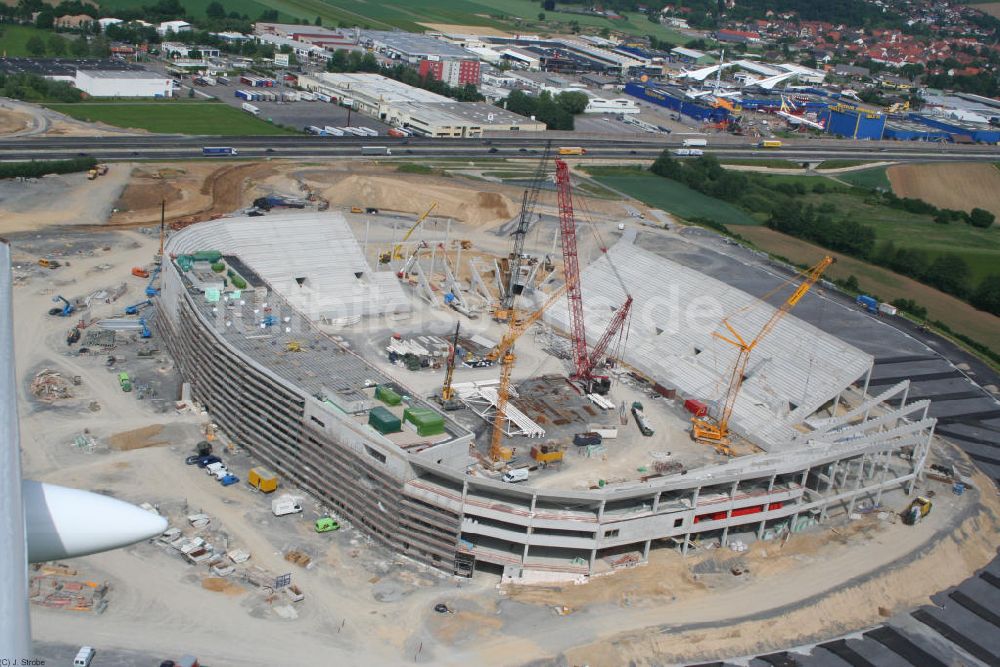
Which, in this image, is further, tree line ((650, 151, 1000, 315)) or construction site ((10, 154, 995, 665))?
tree line ((650, 151, 1000, 315))

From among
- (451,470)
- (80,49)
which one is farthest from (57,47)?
(451,470)

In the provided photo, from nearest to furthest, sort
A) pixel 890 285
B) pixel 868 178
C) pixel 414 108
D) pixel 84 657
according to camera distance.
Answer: pixel 84 657 → pixel 890 285 → pixel 414 108 → pixel 868 178

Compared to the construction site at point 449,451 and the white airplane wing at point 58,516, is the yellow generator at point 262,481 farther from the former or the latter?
the white airplane wing at point 58,516

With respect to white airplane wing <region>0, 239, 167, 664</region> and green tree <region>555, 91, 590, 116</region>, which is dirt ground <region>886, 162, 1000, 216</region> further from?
white airplane wing <region>0, 239, 167, 664</region>

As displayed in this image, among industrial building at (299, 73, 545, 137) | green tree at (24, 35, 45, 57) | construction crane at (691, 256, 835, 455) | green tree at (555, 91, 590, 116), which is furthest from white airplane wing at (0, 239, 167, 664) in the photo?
green tree at (24, 35, 45, 57)

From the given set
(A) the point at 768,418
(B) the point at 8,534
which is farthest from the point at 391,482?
(B) the point at 8,534

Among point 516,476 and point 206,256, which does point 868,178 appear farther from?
point 516,476

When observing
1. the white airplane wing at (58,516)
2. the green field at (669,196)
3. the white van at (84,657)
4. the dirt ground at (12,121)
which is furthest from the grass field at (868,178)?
the white airplane wing at (58,516)
